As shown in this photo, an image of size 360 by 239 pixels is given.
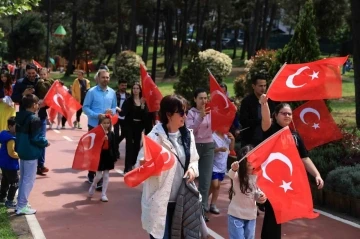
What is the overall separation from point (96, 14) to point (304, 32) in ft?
126

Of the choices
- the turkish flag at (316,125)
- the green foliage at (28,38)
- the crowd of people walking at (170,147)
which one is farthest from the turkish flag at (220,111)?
the green foliage at (28,38)

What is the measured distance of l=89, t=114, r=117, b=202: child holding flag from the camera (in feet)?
30.9

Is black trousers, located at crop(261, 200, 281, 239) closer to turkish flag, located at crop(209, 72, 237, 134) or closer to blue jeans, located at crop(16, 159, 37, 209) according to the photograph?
turkish flag, located at crop(209, 72, 237, 134)

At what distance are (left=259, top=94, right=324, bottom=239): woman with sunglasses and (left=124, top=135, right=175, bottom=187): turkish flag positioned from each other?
138cm

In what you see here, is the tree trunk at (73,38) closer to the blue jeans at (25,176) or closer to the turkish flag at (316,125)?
the turkish flag at (316,125)

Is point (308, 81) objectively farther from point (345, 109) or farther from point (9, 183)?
point (345, 109)

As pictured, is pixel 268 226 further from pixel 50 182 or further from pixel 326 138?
pixel 50 182

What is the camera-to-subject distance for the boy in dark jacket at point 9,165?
8.27 metres

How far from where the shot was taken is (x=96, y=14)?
160 feet

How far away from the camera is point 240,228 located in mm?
5730

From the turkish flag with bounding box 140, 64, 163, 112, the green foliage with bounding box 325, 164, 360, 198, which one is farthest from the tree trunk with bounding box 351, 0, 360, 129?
the green foliage with bounding box 325, 164, 360, 198

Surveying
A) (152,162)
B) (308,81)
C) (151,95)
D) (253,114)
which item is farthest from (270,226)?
(151,95)

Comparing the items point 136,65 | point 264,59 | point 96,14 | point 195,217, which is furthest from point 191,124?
point 96,14

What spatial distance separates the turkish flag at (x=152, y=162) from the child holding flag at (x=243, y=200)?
2.93ft
